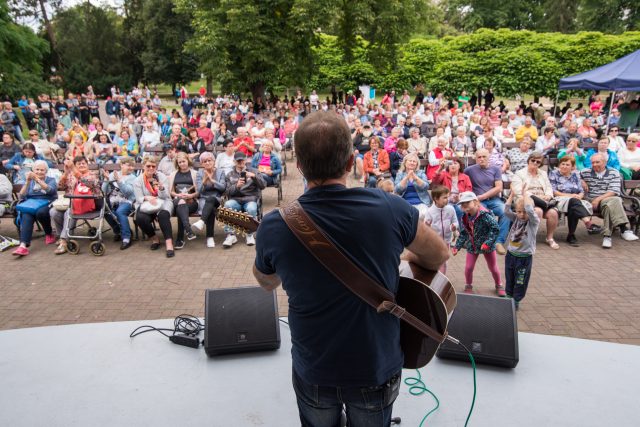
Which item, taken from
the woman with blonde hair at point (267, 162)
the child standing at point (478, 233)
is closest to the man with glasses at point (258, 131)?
the woman with blonde hair at point (267, 162)

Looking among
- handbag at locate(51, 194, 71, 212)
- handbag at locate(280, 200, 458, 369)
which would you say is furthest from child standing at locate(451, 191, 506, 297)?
handbag at locate(51, 194, 71, 212)

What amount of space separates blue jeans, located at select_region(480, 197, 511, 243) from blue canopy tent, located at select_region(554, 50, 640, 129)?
7.63 metres

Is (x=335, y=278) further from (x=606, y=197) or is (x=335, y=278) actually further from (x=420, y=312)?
(x=606, y=197)

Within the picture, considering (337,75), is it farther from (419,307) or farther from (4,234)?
(419,307)

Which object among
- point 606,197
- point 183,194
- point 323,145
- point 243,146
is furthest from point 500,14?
point 323,145

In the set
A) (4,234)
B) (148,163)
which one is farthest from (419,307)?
(4,234)

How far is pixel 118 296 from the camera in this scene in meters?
5.14

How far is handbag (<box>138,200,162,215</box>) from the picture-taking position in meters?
6.62

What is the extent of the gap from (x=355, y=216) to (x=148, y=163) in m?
5.92

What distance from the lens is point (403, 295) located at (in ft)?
6.06

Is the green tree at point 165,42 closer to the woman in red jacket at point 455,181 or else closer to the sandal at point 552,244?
the woman in red jacket at point 455,181

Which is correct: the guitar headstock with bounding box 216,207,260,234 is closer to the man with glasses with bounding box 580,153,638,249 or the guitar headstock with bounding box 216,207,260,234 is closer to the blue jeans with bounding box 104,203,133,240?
the blue jeans with bounding box 104,203,133,240

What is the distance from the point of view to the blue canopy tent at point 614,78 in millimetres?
11641

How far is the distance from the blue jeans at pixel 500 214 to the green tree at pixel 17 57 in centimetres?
2172
